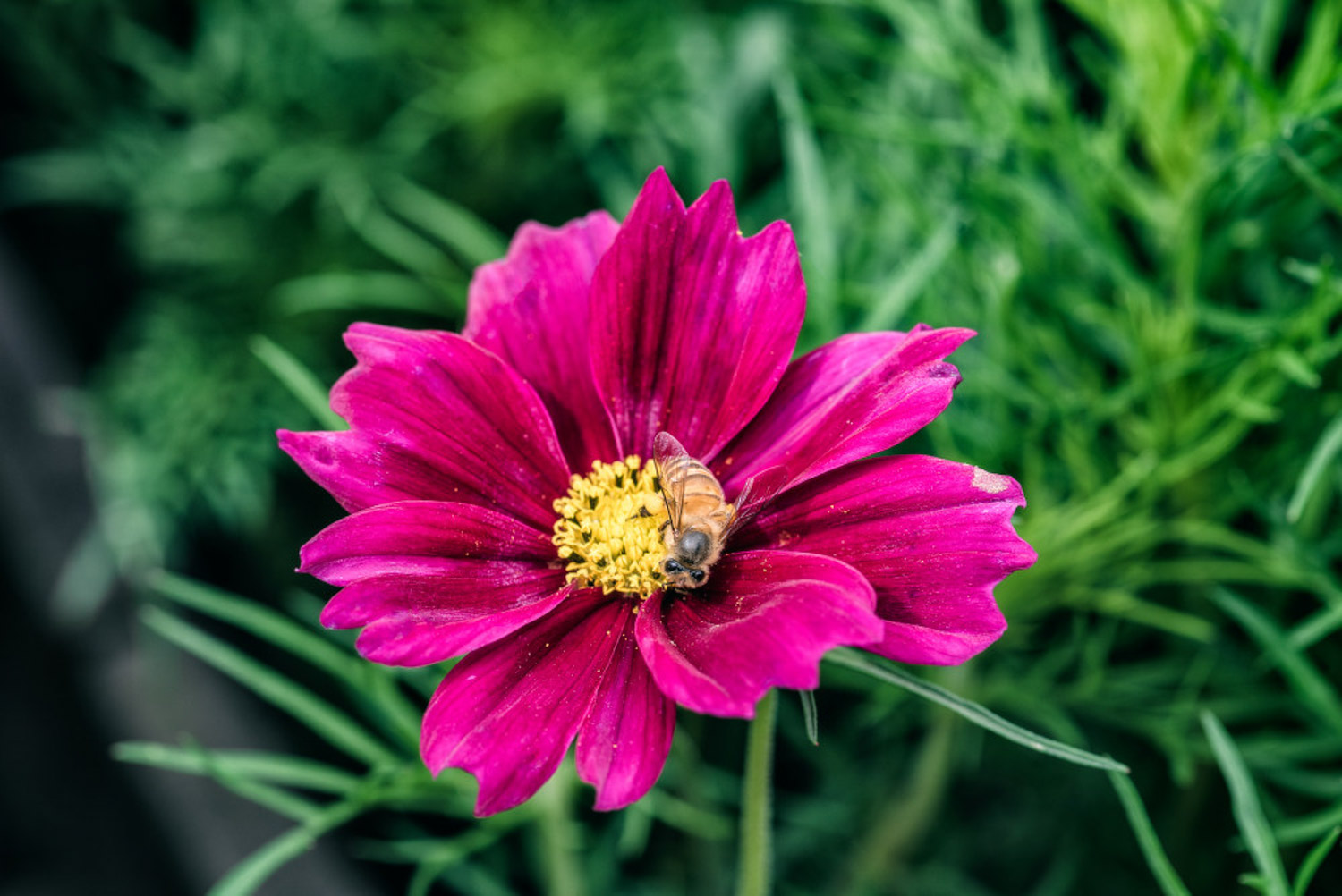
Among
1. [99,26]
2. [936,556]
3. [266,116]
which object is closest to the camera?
[936,556]

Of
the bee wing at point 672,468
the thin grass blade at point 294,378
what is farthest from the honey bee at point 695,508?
the thin grass blade at point 294,378

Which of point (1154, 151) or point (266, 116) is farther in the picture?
point (266, 116)

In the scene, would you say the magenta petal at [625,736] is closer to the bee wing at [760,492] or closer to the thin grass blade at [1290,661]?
the bee wing at [760,492]

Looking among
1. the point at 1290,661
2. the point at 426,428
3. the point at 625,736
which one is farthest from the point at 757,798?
the point at 1290,661

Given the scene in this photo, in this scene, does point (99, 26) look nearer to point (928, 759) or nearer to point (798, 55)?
point (798, 55)

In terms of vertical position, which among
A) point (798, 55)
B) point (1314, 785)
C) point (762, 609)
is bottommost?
point (1314, 785)

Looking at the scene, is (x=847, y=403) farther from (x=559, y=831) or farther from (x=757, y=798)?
(x=559, y=831)

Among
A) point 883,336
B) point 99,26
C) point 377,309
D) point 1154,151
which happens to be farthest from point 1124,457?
point 99,26
